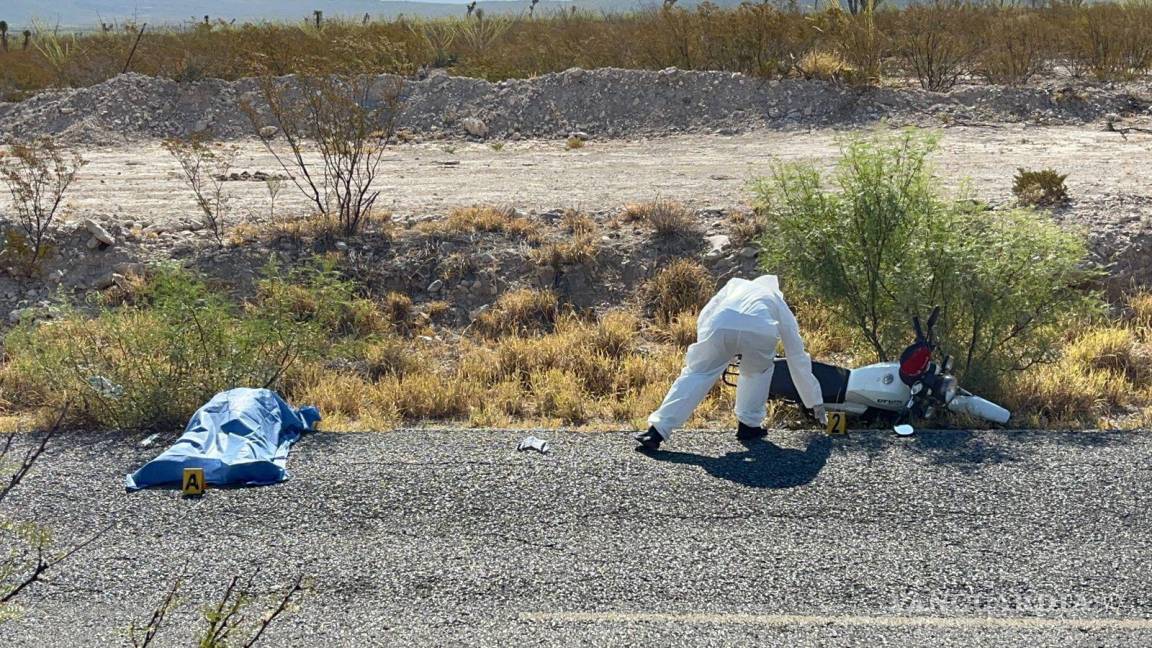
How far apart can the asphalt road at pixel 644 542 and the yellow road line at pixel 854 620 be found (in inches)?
0.5

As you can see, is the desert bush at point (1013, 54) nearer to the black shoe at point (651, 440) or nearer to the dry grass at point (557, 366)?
the dry grass at point (557, 366)

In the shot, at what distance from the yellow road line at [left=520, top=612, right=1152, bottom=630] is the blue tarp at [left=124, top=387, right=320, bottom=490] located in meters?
2.46

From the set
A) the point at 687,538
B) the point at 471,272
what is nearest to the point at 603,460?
the point at 687,538

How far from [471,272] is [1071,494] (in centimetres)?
717

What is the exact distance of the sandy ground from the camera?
1391cm

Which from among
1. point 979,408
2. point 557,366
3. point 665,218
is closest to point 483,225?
point 665,218

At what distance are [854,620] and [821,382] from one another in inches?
119

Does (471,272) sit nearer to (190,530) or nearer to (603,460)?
(603,460)

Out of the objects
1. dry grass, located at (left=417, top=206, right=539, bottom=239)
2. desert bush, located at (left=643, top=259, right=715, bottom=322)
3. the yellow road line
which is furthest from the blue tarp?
dry grass, located at (left=417, top=206, right=539, bottom=239)

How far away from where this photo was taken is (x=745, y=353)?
24.1 ft

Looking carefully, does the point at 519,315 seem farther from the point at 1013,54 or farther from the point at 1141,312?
the point at 1013,54

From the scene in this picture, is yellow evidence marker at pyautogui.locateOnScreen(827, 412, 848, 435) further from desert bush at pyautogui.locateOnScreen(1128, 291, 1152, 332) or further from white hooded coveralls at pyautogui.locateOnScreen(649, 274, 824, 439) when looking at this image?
desert bush at pyautogui.locateOnScreen(1128, 291, 1152, 332)

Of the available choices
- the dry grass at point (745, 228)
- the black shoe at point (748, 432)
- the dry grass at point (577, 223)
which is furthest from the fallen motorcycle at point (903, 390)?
the dry grass at point (577, 223)

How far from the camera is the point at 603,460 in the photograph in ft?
23.4
